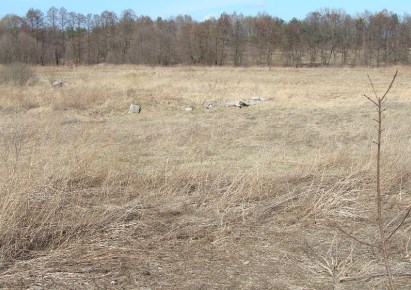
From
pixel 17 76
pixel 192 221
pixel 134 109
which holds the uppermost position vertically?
pixel 17 76

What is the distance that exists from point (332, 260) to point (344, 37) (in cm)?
7929

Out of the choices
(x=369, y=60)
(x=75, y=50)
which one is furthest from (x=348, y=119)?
(x=75, y=50)

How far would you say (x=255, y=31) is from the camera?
81.9m

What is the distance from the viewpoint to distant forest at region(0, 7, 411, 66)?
75.8 meters

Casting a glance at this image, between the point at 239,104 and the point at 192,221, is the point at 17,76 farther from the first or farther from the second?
the point at 192,221

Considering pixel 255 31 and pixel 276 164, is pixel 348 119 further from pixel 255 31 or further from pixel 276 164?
pixel 255 31

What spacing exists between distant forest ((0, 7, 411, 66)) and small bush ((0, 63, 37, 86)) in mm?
48934

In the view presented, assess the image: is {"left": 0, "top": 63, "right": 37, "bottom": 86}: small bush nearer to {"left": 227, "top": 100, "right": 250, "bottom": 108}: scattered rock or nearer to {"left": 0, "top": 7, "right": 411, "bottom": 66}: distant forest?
{"left": 227, "top": 100, "right": 250, "bottom": 108}: scattered rock

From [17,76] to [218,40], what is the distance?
2266 inches

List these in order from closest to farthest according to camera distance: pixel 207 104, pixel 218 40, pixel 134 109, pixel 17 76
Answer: pixel 134 109 < pixel 207 104 < pixel 17 76 < pixel 218 40

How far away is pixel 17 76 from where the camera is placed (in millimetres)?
25984

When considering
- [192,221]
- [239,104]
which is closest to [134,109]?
[239,104]

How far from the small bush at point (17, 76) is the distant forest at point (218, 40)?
48934mm

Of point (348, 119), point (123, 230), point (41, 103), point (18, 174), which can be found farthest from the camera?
point (41, 103)
